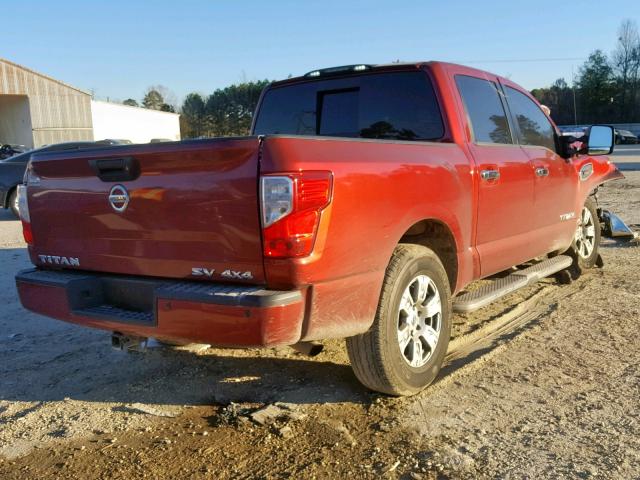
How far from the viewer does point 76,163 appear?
3408 mm

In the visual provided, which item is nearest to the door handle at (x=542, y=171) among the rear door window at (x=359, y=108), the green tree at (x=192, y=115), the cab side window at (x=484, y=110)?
the cab side window at (x=484, y=110)

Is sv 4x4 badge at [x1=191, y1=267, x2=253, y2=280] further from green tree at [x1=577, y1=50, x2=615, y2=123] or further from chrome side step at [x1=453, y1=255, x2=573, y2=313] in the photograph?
green tree at [x1=577, y1=50, x2=615, y2=123]

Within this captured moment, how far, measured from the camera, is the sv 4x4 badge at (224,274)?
2889 millimetres

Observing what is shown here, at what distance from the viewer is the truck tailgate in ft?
9.29

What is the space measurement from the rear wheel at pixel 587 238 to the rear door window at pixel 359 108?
2965mm

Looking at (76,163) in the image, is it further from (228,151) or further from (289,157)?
A: (289,157)

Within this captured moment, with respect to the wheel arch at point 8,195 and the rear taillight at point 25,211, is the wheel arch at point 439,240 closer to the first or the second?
the rear taillight at point 25,211

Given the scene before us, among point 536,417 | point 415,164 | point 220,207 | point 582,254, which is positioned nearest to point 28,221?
point 220,207

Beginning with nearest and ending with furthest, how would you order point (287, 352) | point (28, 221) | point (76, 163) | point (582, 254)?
point (76, 163)
point (28, 221)
point (287, 352)
point (582, 254)

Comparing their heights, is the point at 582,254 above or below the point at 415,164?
below

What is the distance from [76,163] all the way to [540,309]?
4117 mm

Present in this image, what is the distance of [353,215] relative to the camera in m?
2.97

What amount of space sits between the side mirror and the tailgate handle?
468cm

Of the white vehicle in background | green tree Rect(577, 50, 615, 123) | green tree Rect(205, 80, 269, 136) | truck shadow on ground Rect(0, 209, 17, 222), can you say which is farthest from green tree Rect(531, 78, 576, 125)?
truck shadow on ground Rect(0, 209, 17, 222)
